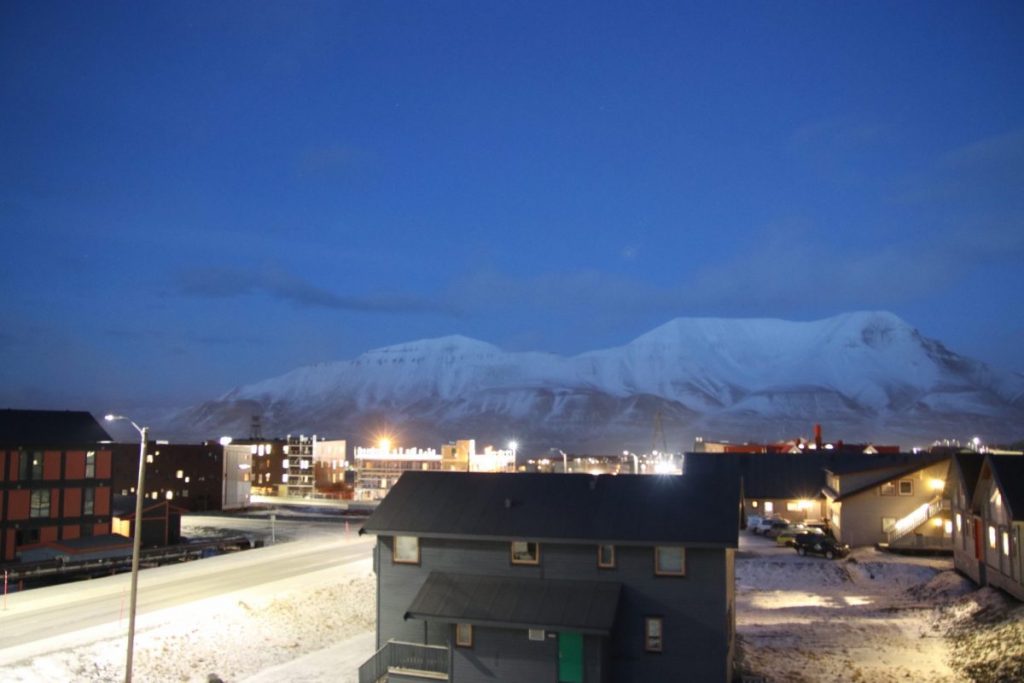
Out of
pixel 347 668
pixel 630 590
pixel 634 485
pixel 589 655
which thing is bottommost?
pixel 347 668

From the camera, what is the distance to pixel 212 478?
101 metres

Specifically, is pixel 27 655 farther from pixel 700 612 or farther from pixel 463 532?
pixel 700 612

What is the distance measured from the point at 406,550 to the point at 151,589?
19.3 m

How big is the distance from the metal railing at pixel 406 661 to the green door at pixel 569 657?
14.9 feet

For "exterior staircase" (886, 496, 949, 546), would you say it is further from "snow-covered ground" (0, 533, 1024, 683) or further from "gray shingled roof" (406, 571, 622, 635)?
"gray shingled roof" (406, 571, 622, 635)

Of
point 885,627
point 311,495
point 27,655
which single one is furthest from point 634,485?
point 311,495

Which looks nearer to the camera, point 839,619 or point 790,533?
point 839,619

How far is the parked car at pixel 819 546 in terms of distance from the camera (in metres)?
60.2

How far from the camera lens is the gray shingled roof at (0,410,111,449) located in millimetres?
59312

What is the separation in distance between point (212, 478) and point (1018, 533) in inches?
3420

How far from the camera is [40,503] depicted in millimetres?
59906

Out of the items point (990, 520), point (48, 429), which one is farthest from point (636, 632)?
point (48, 429)

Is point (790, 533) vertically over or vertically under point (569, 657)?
under

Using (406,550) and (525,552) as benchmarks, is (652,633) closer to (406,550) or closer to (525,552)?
(525,552)
